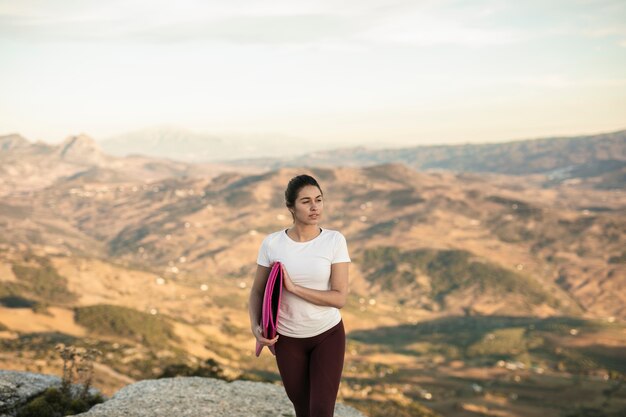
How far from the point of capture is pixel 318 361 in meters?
9.03

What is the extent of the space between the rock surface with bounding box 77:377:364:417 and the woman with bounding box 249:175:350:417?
9.50 m

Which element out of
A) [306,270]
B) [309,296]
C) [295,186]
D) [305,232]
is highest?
[295,186]

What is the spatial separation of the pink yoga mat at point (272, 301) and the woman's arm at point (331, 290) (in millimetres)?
131

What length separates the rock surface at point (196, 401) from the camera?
17.4m

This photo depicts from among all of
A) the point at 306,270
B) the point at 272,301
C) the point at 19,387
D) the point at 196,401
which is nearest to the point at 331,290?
the point at 306,270

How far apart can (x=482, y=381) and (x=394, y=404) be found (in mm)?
72021

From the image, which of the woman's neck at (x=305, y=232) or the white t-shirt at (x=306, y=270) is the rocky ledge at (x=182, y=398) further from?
the woman's neck at (x=305, y=232)

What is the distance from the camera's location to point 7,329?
137750mm

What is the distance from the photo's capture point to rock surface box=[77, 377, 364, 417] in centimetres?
1738

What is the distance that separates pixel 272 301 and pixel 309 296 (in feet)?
2.14

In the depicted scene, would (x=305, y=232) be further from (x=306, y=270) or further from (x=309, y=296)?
(x=309, y=296)

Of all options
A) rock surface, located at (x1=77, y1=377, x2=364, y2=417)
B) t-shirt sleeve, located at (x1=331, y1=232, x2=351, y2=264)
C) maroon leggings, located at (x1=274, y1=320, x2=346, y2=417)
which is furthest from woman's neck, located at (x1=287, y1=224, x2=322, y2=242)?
rock surface, located at (x1=77, y1=377, x2=364, y2=417)

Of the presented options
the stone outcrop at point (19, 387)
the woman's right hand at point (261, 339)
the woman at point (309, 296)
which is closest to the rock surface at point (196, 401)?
the stone outcrop at point (19, 387)

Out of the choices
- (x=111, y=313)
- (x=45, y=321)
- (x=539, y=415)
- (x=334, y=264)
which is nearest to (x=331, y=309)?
(x=334, y=264)
